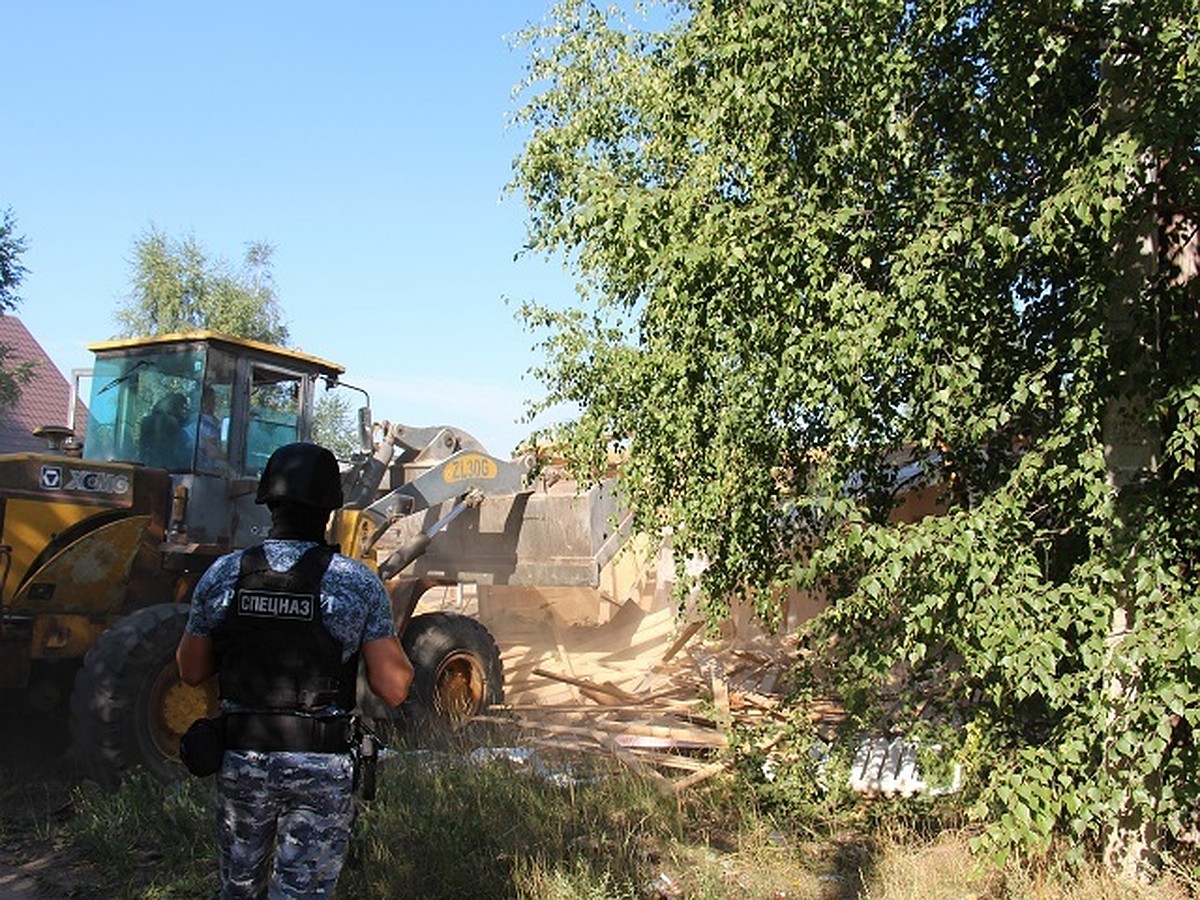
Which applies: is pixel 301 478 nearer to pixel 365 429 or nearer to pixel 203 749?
pixel 203 749

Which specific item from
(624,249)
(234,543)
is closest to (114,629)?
(234,543)

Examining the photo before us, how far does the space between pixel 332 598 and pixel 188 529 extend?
5.73 meters

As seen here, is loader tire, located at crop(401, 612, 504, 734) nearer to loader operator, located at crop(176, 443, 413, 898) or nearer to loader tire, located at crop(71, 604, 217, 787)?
loader tire, located at crop(71, 604, 217, 787)

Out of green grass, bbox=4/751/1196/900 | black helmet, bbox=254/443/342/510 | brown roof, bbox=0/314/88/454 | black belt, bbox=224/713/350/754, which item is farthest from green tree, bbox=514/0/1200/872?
brown roof, bbox=0/314/88/454

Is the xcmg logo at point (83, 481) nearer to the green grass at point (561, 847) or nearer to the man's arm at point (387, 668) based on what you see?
the green grass at point (561, 847)


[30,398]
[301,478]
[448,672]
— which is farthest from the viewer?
[30,398]

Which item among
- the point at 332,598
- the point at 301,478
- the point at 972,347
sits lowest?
the point at 332,598

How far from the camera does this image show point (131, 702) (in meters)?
7.41

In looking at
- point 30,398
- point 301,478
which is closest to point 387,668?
point 301,478

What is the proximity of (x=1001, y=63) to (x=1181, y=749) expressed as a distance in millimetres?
3369

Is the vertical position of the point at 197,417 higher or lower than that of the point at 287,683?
higher

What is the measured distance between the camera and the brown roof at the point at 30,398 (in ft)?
102

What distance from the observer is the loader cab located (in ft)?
29.4

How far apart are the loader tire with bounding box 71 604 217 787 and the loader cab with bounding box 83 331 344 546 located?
1390mm
